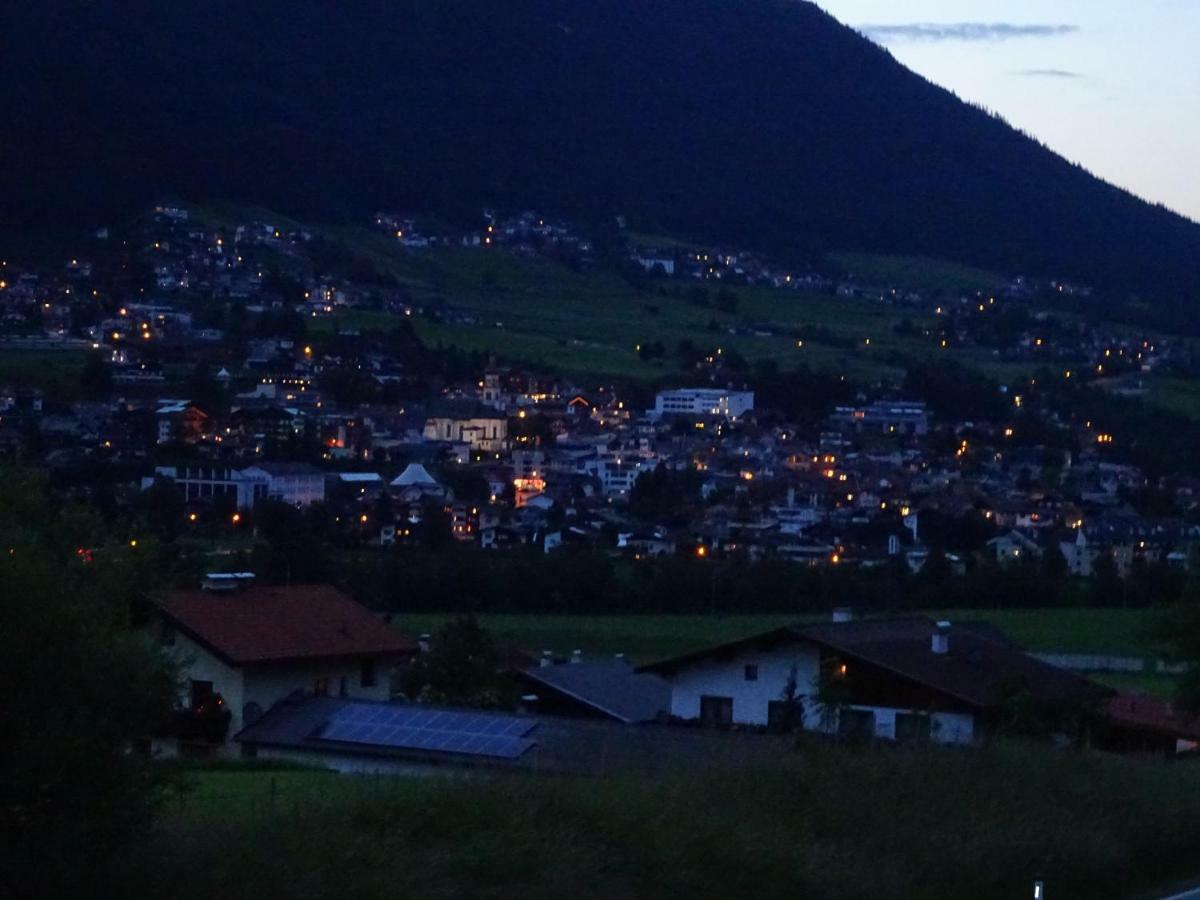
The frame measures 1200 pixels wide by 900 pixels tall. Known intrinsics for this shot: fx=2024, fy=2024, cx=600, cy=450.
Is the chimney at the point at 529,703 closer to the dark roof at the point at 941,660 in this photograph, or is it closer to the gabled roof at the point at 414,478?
the dark roof at the point at 941,660

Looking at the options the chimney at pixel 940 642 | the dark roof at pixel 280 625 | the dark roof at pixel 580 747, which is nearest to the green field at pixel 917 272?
the dark roof at pixel 280 625

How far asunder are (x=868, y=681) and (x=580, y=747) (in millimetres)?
5213

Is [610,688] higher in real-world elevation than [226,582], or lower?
lower

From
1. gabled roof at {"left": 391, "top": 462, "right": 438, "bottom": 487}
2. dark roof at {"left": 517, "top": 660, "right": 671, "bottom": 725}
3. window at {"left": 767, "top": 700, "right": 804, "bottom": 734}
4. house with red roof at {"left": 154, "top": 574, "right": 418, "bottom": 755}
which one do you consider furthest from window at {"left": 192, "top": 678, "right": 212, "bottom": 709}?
gabled roof at {"left": 391, "top": 462, "right": 438, "bottom": 487}

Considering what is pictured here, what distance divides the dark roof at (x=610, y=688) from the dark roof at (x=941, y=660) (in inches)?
18.9

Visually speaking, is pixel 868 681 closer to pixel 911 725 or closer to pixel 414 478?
pixel 911 725

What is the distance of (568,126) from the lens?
149 meters

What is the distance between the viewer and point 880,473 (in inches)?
2493

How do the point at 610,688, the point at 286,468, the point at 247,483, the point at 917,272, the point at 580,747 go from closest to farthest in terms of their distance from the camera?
1. the point at 580,747
2. the point at 610,688
3. the point at 247,483
4. the point at 286,468
5. the point at 917,272

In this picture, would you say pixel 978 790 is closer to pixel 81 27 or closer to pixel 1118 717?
pixel 1118 717

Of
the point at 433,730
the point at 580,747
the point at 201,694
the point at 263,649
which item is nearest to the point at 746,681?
the point at 263,649

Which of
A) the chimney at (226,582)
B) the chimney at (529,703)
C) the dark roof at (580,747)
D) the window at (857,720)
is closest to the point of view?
the dark roof at (580,747)

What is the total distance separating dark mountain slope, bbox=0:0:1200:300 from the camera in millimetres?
116188

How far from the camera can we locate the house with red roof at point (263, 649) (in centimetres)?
1923
